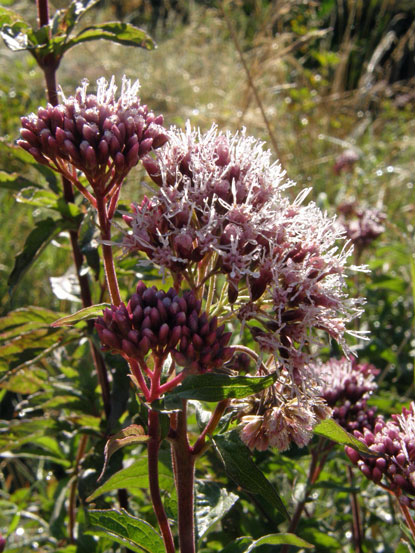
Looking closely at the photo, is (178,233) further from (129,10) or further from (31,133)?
(129,10)

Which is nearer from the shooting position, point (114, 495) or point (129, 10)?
point (114, 495)

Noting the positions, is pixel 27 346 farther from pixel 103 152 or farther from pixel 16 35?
pixel 16 35

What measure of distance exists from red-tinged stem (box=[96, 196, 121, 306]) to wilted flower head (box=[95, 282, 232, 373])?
140 millimetres

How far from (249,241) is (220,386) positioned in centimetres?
40

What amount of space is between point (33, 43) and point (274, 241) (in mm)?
1282

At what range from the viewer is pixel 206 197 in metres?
1.64

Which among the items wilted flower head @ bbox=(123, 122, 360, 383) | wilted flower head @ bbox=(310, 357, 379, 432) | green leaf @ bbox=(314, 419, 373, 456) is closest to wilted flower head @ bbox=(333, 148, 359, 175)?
wilted flower head @ bbox=(310, 357, 379, 432)

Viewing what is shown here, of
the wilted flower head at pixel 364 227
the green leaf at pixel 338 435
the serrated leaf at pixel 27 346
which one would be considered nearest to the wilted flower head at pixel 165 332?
the green leaf at pixel 338 435

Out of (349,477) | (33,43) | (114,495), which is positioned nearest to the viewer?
(33,43)

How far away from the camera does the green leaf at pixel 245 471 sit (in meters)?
1.41

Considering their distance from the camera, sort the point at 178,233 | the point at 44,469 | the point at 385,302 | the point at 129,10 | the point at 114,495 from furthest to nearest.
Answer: the point at 129,10 < the point at 385,302 < the point at 44,469 < the point at 114,495 < the point at 178,233

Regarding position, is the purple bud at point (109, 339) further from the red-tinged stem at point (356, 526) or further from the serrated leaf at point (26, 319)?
the red-tinged stem at point (356, 526)

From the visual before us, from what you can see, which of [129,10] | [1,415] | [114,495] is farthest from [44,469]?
[129,10]

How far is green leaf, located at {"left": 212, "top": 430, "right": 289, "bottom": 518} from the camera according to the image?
1411 mm
